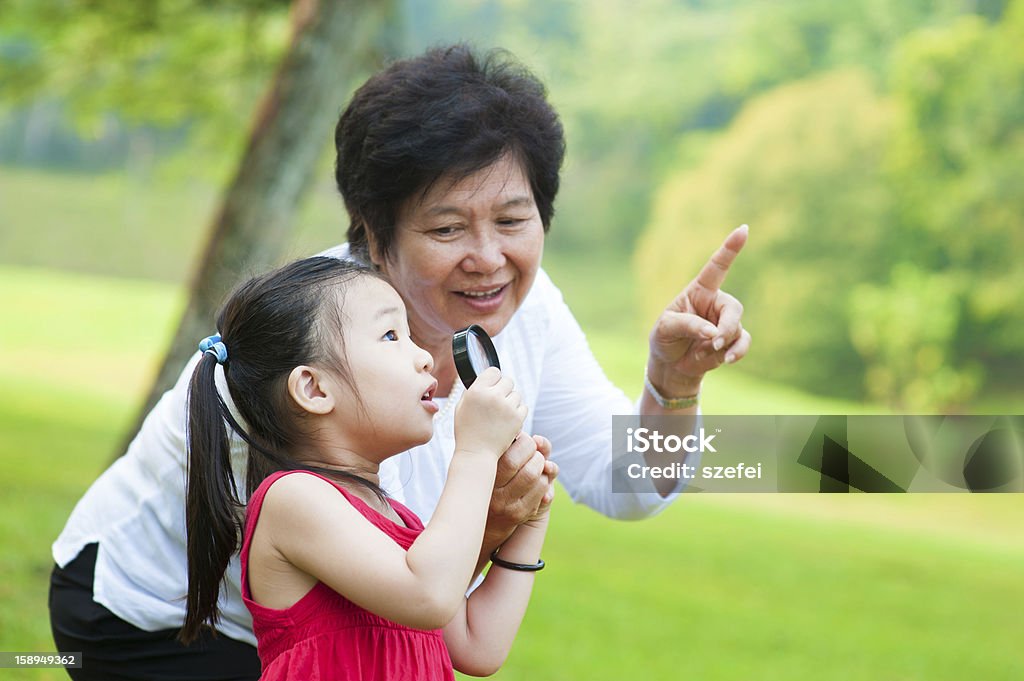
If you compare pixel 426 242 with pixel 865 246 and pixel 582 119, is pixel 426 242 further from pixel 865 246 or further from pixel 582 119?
pixel 582 119

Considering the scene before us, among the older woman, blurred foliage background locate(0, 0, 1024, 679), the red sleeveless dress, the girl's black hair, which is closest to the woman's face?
the older woman

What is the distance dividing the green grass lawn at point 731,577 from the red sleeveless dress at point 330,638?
2.74 metres

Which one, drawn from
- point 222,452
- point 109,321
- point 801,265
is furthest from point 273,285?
point 109,321

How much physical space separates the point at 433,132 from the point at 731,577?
614 cm

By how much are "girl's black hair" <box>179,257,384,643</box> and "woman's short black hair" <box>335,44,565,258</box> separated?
320 millimetres

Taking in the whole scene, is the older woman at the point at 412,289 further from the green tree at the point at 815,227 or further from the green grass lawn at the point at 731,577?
the green tree at the point at 815,227

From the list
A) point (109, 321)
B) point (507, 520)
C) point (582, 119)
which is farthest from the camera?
point (582, 119)

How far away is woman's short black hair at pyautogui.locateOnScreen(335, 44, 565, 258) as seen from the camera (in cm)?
206

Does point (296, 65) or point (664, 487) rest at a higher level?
point (296, 65)

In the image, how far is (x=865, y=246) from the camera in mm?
14859

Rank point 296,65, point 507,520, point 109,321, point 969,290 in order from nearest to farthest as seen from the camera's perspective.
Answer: point 507,520 < point 296,65 < point 969,290 < point 109,321

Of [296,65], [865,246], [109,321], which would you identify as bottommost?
[296,65]

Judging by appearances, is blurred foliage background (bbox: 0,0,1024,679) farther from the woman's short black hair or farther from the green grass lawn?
the woman's short black hair

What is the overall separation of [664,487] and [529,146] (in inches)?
30.7
